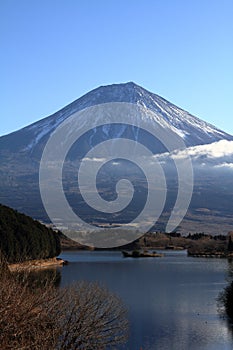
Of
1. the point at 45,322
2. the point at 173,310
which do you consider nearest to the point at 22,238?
the point at 173,310

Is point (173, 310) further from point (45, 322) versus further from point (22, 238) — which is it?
point (22, 238)

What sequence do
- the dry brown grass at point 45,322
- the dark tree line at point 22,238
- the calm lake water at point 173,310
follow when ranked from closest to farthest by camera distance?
the dry brown grass at point 45,322
the calm lake water at point 173,310
the dark tree line at point 22,238

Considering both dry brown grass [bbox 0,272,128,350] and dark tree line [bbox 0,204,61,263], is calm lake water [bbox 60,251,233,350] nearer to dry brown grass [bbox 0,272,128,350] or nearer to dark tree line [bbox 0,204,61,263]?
dry brown grass [bbox 0,272,128,350]

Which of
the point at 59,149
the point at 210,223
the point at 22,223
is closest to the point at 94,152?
the point at 59,149

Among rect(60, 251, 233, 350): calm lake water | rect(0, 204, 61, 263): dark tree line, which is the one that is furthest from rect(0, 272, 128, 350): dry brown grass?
rect(0, 204, 61, 263): dark tree line

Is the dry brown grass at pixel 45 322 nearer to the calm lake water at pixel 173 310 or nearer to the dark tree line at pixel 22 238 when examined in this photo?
the calm lake water at pixel 173 310

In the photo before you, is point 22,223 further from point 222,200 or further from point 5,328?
point 222,200

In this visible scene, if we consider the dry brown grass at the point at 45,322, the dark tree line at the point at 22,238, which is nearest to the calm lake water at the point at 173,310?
the dry brown grass at the point at 45,322

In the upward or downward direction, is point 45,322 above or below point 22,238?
below
